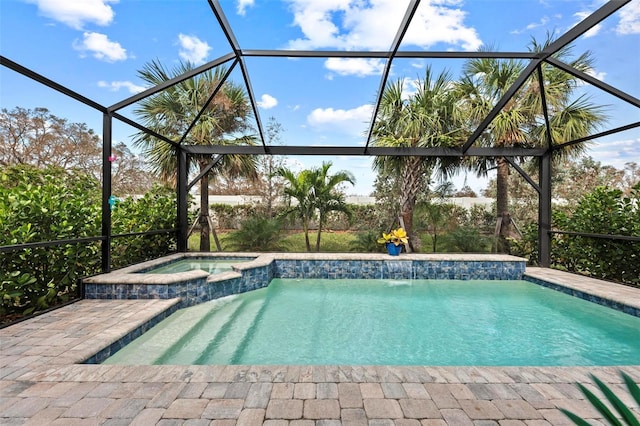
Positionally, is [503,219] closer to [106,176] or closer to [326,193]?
[326,193]

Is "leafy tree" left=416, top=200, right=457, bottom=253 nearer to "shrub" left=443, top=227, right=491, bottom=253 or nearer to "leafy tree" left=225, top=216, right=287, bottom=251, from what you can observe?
"shrub" left=443, top=227, right=491, bottom=253

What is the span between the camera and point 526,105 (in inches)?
313

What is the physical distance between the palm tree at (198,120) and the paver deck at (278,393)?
19.7 feet

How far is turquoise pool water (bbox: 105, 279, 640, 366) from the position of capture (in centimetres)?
346

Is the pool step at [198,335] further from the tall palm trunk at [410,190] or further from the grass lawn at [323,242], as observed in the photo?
the tall palm trunk at [410,190]

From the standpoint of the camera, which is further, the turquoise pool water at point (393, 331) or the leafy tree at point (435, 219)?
the leafy tree at point (435, 219)

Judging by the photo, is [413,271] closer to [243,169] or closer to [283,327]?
[283,327]

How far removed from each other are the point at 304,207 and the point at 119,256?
181 inches

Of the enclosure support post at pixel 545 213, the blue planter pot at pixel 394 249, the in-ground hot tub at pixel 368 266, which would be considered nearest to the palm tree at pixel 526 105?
the enclosure support post at pixel 545 213

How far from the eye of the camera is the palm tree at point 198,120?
7992 millimetres

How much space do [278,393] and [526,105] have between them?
8.63 metres

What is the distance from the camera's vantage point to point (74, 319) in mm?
3852

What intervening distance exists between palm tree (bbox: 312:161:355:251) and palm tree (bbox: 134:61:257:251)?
1.85 meters

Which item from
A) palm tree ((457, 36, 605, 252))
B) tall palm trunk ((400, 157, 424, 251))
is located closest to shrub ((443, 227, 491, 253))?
palm tree ((457, 36, 605, 252))
